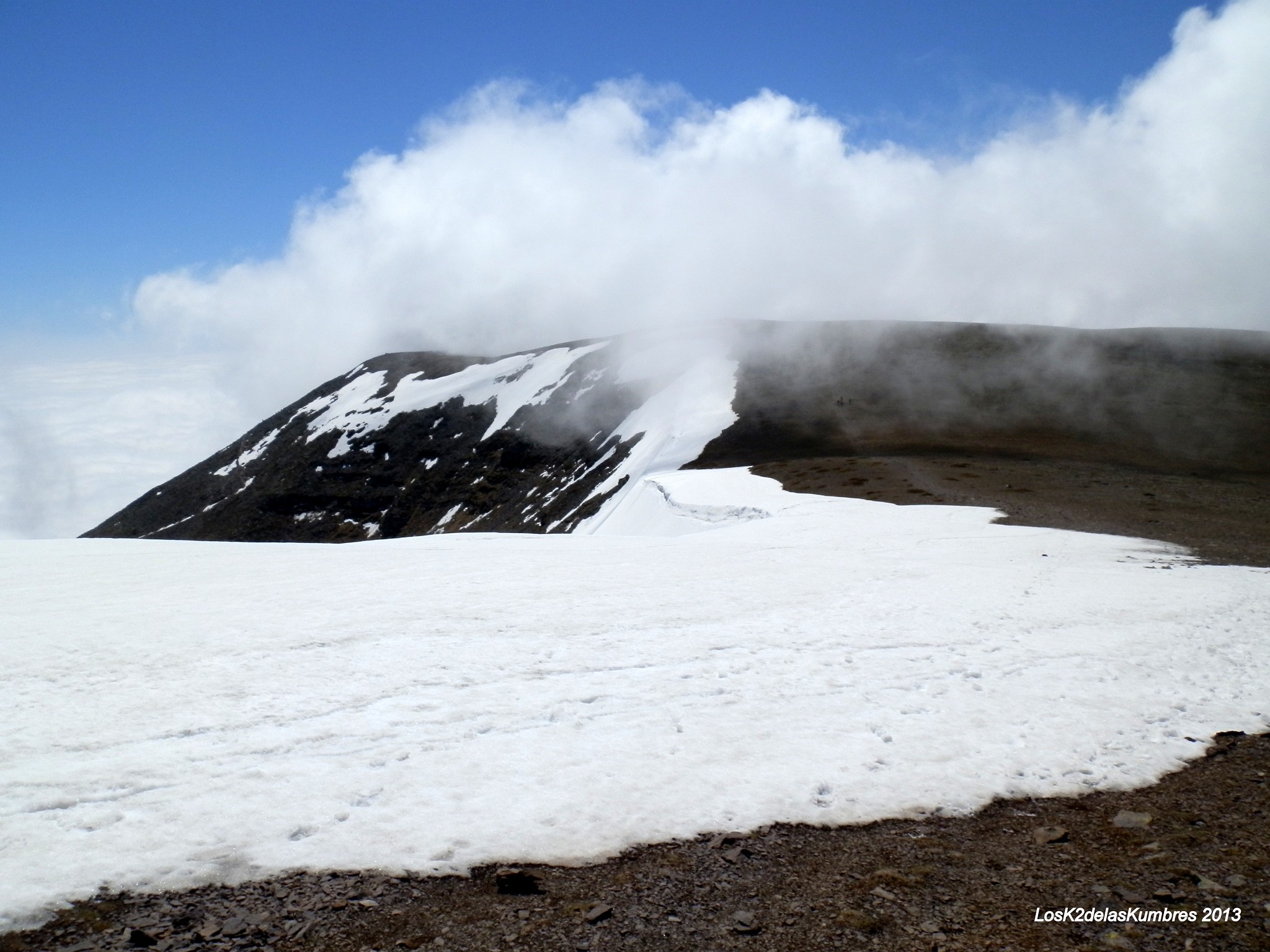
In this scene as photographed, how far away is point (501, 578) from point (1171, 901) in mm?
15331

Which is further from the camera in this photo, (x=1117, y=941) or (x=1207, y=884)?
(x=1207, y=884)

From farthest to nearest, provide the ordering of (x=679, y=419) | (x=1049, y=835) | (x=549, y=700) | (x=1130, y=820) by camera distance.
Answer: (x=679, y=419) → (x=549, y=700) → (x=1130, y=820) → (x=1049, y=835)

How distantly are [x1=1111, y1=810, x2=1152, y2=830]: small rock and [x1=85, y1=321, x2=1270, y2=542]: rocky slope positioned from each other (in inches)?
1836

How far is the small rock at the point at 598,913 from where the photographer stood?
26.5 feet

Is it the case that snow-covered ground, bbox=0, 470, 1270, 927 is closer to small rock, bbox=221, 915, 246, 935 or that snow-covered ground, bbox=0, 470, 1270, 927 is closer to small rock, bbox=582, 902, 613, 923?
small rock, bbox=221, 915, 246, 935

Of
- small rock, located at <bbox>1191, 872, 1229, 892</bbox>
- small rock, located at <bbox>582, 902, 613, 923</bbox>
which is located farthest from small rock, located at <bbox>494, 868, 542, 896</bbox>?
small rock, located at <bbox>1191, 872, 1229, 892</bbox>

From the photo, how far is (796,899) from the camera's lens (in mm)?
8484

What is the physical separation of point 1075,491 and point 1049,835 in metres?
34.3

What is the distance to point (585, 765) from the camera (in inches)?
439

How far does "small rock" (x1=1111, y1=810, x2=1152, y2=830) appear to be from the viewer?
1002 centimetres

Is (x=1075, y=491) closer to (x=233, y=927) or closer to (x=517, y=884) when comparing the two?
(x=517, y=884)

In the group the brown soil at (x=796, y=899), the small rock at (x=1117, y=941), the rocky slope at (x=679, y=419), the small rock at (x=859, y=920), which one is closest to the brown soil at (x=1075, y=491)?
the rocky slope at (x=679, y=419)

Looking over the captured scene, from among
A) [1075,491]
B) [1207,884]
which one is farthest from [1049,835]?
[1075,491]

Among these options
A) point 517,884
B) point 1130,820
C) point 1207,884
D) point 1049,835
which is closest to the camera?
point 1207,884
